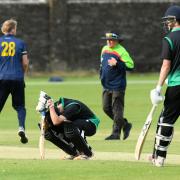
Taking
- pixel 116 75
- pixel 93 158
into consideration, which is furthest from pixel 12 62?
pixel 93 158

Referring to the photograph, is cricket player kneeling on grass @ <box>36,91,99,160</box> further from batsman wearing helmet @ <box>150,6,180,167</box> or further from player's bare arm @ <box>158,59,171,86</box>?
player's bare arm @ <box>158,59,171,86</box>

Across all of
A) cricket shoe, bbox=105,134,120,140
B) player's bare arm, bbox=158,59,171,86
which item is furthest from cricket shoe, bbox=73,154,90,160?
cricket shoe, bbox=105,134,120,140

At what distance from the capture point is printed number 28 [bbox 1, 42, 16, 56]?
15773 millimetres

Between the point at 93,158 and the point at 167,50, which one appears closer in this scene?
the point at 167,50

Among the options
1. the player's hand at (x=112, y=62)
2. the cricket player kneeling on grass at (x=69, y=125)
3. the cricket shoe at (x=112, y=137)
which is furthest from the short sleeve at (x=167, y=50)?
the cricket shoe at (x=112, y=137)

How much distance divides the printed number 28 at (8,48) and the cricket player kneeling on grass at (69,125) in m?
3.05

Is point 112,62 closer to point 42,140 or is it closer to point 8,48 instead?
point 8,48

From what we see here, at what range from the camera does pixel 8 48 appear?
1579cm

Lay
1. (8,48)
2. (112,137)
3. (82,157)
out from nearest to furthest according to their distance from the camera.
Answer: (82,157), (8,48), (112,137)

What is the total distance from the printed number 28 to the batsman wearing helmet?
4.49 m

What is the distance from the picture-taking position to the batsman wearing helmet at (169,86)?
11672 mm

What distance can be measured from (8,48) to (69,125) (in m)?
3.48

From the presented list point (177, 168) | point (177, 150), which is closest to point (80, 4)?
point (177, 150)

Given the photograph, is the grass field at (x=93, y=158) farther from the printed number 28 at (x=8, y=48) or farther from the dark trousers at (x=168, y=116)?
the printed number 28 at (x=8, y=48)
